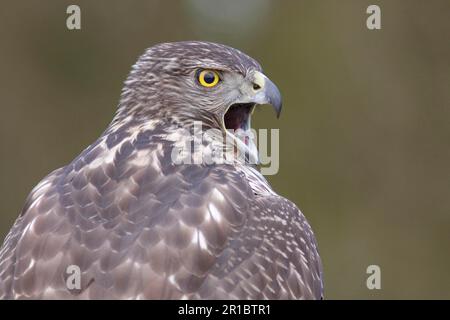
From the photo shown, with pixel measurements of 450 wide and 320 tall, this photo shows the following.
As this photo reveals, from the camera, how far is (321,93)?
12.7 metres

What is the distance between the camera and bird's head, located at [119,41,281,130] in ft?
17.7

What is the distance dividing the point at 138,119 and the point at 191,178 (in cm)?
69

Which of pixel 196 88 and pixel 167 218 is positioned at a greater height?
pixel 196 88

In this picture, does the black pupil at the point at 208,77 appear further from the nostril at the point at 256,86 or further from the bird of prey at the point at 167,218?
the nostril at the point at 256,86

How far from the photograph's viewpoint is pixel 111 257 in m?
4.40

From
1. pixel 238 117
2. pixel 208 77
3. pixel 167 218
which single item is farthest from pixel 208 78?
pixel 167 218

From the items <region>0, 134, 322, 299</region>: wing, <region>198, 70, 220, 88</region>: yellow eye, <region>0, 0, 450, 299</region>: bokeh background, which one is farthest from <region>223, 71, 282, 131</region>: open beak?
<region>0, 0, 450, 299</region>: bokeh background

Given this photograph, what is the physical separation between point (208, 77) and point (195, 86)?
0.09 meters

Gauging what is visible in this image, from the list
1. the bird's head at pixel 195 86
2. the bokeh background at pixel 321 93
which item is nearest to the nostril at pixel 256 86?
the bird's head at pixel 195 86

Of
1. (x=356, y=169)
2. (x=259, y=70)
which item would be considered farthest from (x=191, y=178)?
(x=356, y=169)

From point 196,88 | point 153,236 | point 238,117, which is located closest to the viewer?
point 153,236

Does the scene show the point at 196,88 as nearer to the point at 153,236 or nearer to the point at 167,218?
the point at 167,218

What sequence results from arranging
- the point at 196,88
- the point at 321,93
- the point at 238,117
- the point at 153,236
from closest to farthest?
the point at 153,236 → the point at 196,88 → the point at 238,117 → the point at 321,93

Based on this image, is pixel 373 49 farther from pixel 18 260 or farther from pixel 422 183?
pixel 18 260
